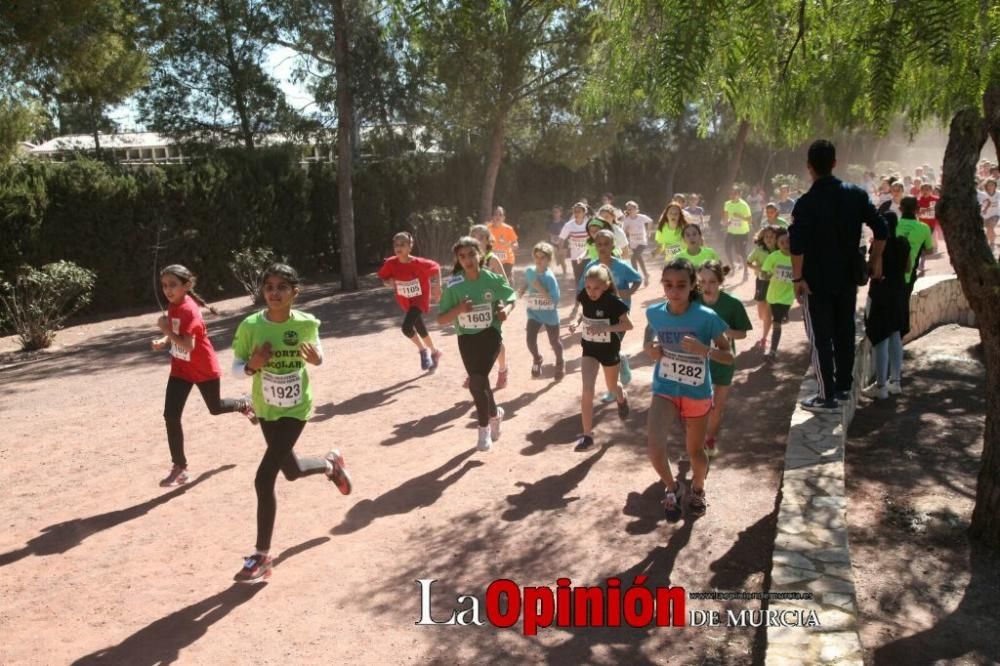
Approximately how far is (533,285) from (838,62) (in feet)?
12.4

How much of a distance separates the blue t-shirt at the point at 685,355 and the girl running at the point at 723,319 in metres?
0.92

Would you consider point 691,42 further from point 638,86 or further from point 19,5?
point 19,5

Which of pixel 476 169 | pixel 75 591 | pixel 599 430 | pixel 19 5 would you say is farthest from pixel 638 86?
pixel 476 169

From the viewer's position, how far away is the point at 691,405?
557 centimetres

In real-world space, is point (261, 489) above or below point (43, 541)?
above

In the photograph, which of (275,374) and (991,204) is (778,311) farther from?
(991,204)

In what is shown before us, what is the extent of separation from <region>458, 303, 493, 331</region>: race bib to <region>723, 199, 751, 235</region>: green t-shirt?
9.91 meters

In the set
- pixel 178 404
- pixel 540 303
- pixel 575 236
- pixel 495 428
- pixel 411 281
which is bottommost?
pixel 495 428

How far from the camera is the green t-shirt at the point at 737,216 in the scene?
16219 millimetres

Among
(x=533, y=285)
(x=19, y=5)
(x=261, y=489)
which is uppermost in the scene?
(x=19, y=5)

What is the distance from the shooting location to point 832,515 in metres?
5.07

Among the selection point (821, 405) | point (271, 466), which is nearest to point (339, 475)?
point (271, 466)

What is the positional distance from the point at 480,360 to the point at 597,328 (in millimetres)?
1007

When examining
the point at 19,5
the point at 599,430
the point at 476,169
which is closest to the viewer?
the point at 599,430
